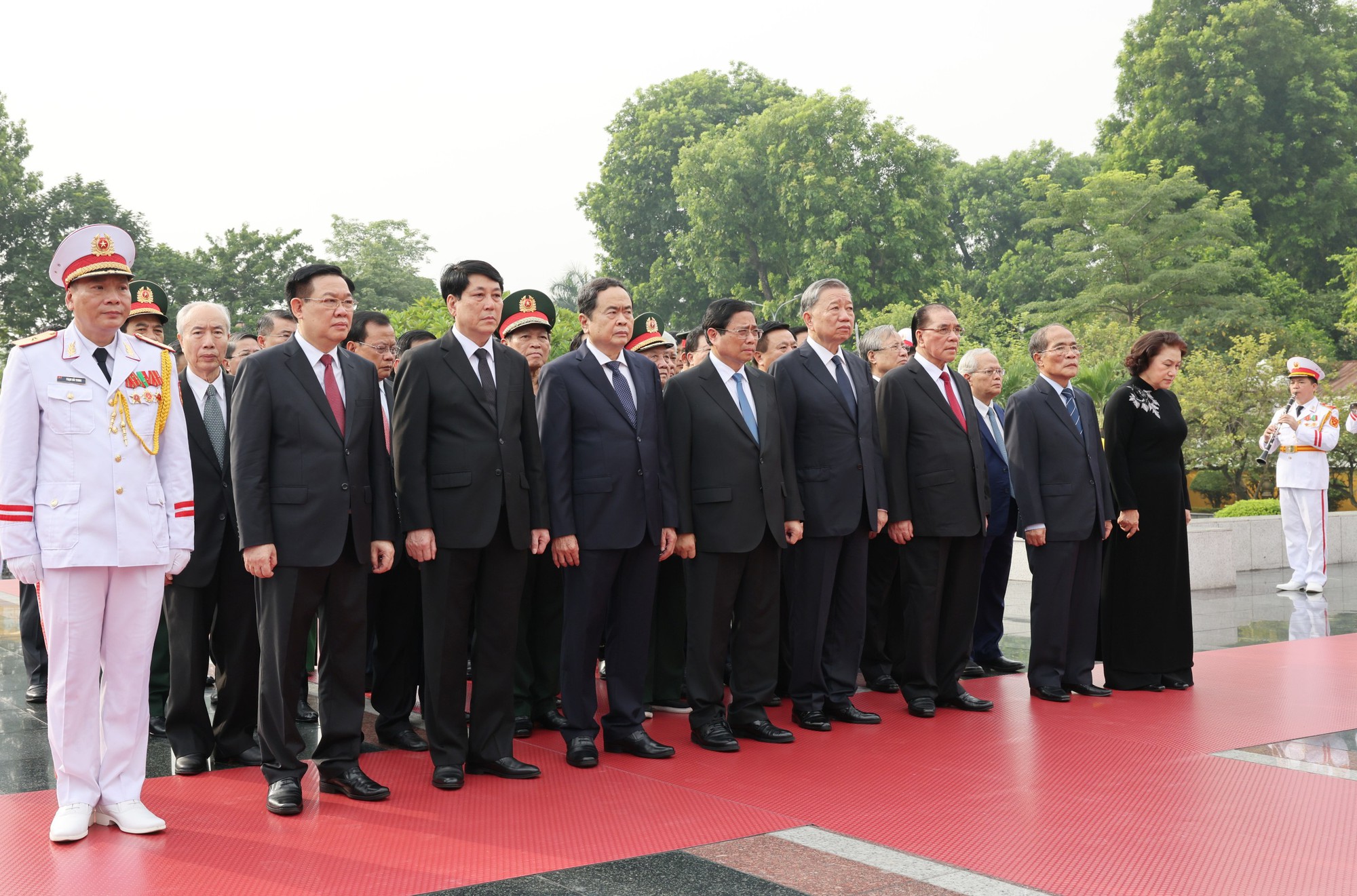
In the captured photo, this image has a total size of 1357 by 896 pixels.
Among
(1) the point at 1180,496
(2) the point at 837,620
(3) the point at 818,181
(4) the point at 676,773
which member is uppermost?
(3) the point at 818,181

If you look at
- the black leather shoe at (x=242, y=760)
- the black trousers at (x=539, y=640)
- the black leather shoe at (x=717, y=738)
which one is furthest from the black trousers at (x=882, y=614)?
the black leather shoe at (x=242, y=760)

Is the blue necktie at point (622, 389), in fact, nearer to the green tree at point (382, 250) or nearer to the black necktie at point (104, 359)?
the black necktie at point (104, 359)

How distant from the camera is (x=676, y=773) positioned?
16.6ft

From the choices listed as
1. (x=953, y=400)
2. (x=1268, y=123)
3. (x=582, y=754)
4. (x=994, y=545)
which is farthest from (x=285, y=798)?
(x=1268, y=123)

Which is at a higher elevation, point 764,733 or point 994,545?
point 994,545

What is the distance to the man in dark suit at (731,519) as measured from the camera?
18.5 feet

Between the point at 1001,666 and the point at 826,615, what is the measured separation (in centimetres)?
219

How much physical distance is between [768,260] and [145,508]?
132ft

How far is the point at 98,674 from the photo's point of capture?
14.3ft

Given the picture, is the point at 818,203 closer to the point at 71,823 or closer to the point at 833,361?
the point at 833,361

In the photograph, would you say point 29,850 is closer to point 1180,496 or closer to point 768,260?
point 1180,496

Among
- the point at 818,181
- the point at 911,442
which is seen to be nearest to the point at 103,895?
the point at 911,442

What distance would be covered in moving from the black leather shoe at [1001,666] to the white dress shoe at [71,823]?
539cm

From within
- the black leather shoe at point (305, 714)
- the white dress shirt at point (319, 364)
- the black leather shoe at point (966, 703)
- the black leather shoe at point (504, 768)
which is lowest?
the black leather shoe at point (966, 703)
